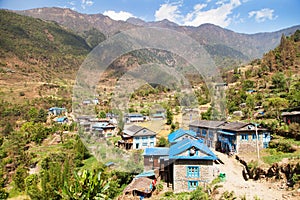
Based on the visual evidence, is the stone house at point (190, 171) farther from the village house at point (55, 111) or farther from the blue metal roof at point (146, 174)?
the village house at point (55, 111)

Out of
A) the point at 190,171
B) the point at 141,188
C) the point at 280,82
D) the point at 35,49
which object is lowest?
the point at 141,188

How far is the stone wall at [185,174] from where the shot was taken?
7602mm

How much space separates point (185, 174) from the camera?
25.1ft

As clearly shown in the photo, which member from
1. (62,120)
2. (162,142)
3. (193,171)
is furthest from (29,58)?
(193,171)

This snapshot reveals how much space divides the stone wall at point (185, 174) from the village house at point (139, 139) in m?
3.30

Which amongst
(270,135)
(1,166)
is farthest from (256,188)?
(1,166)

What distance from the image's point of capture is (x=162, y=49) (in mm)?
7266

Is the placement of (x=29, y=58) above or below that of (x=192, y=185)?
above

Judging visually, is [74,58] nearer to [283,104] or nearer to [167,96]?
[167,96]

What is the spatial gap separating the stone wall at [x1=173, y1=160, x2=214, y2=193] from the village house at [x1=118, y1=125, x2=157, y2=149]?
330 centimetres

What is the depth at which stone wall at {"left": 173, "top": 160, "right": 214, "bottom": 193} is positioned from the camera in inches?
299

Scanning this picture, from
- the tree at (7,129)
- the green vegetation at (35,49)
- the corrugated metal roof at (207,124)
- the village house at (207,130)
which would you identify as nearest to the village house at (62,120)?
the tree at (7,129)

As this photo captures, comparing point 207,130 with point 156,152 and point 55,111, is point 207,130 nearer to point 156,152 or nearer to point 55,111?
point 156,152

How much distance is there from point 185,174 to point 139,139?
3.91 meters
